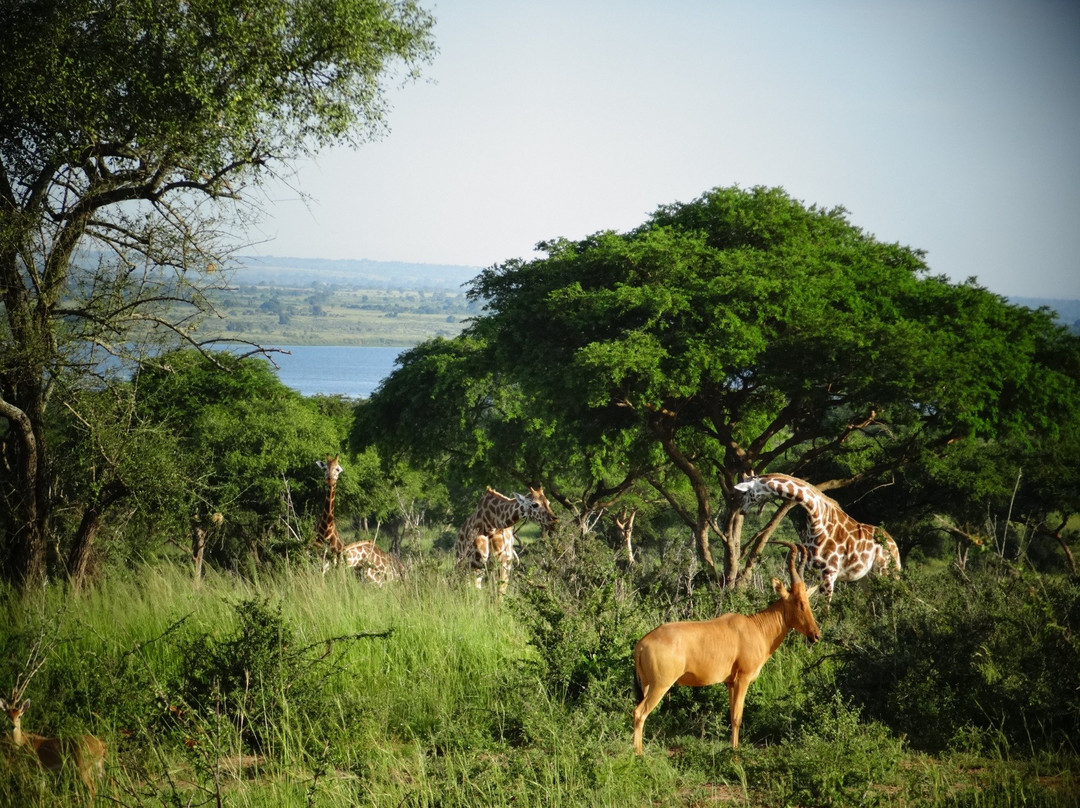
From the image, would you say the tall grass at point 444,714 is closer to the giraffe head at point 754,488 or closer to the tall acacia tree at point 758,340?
the giraffe head at point 754,488

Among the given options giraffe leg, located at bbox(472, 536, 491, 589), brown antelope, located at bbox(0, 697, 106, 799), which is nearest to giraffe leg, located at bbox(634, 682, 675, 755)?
brown antelope, located at bbox(0, 697, 106, 799)

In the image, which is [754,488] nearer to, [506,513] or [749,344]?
[749,344]

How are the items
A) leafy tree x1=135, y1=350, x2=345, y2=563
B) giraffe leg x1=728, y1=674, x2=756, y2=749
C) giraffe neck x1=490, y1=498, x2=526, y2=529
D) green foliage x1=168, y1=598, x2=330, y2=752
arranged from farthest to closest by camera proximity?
1. leafy tree x1=135, y1=350, x2=345, y2=563
2. giraffe neck x1=490, y1=498, x2=526, y2=529
3. green foliage x1=168, y1=598, x2=330, y2=752
4. giraffe leg x1=728, y1=674, x2=756, y2=749

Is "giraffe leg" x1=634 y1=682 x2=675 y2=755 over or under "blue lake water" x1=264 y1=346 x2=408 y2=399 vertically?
over

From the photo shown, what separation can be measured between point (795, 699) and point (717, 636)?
1.17m

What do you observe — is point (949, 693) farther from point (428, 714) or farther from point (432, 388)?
A: point (432, 388)

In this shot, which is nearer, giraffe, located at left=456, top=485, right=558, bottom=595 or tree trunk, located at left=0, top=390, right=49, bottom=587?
tree trunk, located at left=0, top=390, right=49, bottom=587

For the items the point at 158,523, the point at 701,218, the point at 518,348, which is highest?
the point at 701,218

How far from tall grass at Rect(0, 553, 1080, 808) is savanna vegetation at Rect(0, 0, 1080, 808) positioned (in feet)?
0.11

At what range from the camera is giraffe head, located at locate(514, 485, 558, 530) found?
13617mm

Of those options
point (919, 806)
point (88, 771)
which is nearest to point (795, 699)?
point (919, 806)

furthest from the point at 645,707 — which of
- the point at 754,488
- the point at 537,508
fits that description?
the point at 537,508

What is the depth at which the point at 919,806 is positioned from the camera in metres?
5.07

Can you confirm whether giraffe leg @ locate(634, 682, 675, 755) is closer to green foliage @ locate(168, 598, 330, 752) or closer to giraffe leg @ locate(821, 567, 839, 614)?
green foliage @ locate(168, 598, 330, 752)
